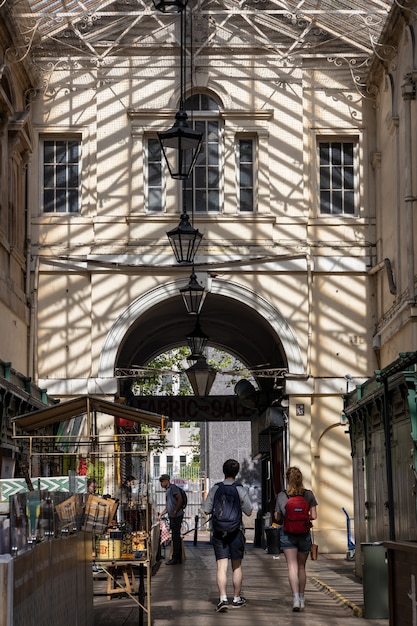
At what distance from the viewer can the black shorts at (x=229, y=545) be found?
1455 cm

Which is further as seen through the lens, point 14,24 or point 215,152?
point 215,152

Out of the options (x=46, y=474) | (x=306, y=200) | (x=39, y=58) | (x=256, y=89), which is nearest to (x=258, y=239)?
(x=306, y=200)

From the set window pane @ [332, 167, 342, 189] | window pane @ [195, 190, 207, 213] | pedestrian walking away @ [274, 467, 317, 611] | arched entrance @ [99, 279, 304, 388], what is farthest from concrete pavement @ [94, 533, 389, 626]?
window pane @ [332, 167, 342, 189]

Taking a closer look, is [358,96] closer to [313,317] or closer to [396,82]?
[396,82]

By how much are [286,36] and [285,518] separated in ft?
48.6

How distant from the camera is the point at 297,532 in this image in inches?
569

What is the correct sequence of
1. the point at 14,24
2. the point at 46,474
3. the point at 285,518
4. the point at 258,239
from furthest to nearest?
the point at 258,239
the point at 14,24
the point at 46,474
the point at 285,518

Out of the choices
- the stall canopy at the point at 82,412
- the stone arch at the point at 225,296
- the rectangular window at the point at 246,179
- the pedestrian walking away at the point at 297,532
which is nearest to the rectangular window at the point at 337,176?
the rectangular window at the point at 246,179

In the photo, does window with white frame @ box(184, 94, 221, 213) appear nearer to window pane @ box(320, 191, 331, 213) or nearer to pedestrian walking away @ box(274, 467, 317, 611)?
window pane @ box(320, 191, 331, 213)

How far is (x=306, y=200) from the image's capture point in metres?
26.7

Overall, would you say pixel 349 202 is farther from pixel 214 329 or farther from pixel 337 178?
pixel 214 329

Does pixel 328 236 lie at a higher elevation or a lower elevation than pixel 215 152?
lower

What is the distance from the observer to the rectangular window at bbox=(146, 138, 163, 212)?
87.8 feet

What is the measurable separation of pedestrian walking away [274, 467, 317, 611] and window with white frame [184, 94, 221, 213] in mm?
12661
